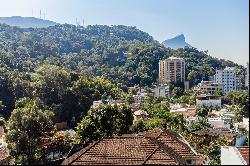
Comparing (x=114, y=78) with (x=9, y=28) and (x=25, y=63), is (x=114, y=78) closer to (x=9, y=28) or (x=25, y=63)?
(x=25, y=63)

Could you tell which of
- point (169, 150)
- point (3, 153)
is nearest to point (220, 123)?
point (3, 153)

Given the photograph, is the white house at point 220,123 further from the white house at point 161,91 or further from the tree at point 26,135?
the white house at point 161,91

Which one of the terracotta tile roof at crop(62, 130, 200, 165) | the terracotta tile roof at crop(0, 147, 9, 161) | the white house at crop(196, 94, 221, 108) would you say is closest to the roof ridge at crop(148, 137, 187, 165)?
the terracotta tile roof at crop(62, 130, 200, 165)

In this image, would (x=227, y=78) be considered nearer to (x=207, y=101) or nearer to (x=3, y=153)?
(x=207, y=101)

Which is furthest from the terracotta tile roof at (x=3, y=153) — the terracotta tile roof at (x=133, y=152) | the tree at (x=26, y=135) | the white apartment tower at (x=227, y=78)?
the white apartment tower at (x=227, y=78)

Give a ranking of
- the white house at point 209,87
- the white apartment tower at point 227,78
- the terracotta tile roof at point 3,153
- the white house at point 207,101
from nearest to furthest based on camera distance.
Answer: the terracotta tile roof at point 3,153
the white house at point 207,101
the white house at point 209,87
the white apartment tower at point 227,78

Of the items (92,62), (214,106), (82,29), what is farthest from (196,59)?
(82,29)

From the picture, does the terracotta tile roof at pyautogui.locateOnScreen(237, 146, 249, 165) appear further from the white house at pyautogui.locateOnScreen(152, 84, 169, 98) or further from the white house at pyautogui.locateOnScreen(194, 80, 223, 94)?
the white house at pyautogui.locateOnScreen(194, 80, 223, 94)
